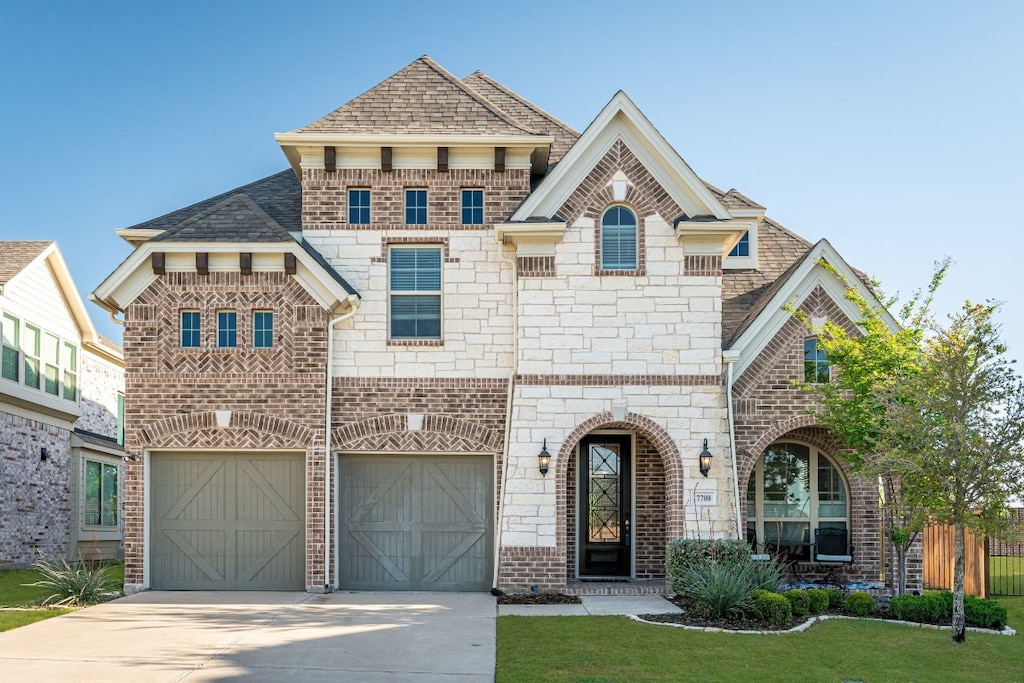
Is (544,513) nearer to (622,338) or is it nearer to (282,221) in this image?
(622,338)

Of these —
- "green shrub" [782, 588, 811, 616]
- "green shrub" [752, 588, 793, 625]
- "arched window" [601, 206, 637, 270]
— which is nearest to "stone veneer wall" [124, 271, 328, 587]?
"arched window" [601, 206, 637, 270]

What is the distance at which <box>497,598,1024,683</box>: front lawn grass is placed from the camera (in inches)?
397

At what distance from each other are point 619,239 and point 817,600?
6.45 m

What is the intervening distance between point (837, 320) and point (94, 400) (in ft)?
66.3

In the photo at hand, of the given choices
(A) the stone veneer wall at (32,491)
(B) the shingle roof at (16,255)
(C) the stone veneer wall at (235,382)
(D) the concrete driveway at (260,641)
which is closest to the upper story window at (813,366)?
(D) the concrete driveway at (260,641)

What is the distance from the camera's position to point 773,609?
1305 cm

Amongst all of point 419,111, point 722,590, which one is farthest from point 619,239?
point 722,590

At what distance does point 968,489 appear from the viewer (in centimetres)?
1189

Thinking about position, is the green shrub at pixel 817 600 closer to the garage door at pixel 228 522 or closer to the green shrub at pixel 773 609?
the green shrub at pixel 773 609

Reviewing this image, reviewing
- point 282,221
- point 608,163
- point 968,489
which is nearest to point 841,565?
point 968,489

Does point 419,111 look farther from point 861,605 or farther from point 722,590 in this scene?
point 861,605

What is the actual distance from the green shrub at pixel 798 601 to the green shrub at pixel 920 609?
1222 millimetres

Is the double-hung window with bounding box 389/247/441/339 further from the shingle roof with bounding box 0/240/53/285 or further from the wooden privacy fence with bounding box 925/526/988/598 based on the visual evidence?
the shingle roof with bounding box 0/240/53/285

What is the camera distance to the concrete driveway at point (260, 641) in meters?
9.92
